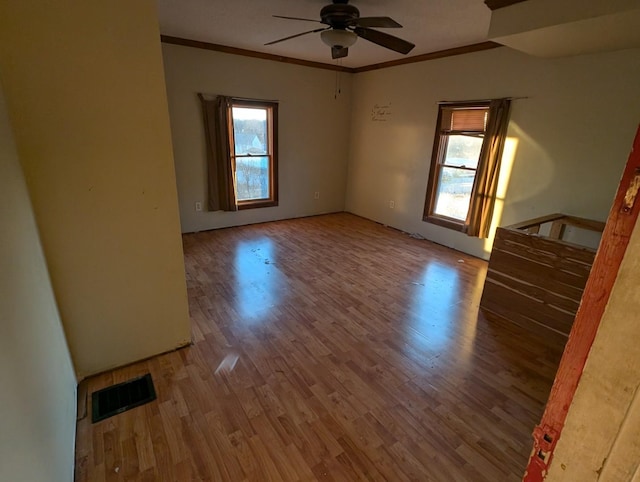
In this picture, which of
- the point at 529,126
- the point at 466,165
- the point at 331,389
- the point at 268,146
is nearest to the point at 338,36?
the point at 529,126

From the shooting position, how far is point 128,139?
5.78ft

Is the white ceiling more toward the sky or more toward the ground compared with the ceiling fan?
more toward the sky

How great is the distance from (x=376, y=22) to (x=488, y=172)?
2.23m

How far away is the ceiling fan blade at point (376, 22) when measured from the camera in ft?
8.02

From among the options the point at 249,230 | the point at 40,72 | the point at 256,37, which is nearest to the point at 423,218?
the point at 249,230

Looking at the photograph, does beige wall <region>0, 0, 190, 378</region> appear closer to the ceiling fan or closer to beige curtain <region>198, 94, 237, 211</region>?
the ceiling fan

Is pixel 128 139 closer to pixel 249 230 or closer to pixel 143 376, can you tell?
pixel 143 376

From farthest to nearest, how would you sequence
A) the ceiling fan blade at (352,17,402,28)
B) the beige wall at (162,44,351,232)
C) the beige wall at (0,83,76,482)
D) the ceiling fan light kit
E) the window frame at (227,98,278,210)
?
the window frame at (227,98,278,210)
the beige wall at (162,44,351,232)
the ceiling fan light kit
the ceiling fan blade at (352,17,402,28)
the beige wall at (0,83,76,482)

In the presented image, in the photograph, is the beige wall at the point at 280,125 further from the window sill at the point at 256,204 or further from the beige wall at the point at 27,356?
the beige wall at the point at 27,356

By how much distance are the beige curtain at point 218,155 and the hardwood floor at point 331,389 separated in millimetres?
1704

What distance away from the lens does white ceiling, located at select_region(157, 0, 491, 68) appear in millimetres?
2719

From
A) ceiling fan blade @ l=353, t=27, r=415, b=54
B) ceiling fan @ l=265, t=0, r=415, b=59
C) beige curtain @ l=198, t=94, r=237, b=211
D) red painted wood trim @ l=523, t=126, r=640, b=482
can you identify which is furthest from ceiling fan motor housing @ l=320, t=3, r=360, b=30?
red painted wood trim @ l=523, t=126, r=640, b=482

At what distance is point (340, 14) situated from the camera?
262 cm

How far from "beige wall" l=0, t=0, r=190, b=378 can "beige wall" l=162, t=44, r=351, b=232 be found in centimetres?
272
